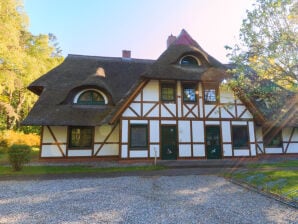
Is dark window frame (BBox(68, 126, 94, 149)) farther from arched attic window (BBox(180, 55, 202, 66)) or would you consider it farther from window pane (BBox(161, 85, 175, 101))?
arched attic window (BBox(180, 55, 202, 66))

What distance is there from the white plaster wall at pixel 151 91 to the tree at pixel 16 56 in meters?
10.5

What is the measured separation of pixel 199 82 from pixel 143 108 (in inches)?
174

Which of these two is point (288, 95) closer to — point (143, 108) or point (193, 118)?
point (193, 118)

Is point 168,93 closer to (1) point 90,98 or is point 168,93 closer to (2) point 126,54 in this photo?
(1) point 90,98

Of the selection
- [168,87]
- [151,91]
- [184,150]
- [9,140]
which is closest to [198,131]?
[184,150]

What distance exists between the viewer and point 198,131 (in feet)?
46.8

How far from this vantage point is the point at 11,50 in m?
16.3

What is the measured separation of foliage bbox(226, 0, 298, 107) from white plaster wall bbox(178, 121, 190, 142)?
4.39 meters

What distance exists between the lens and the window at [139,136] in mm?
13680

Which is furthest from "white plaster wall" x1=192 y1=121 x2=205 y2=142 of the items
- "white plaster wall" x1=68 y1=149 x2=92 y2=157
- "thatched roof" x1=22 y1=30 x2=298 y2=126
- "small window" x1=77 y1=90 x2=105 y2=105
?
"white plaster wall" x1=68 y1=149 x2=92 y2=157

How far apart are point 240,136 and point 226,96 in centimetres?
296

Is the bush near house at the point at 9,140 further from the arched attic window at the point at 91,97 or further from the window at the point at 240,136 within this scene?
the window at the point at 240,136

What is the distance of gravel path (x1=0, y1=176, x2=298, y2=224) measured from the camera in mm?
4859

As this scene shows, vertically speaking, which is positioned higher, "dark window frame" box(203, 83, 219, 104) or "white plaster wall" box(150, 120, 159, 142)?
"dark window frame" box(203, 83, 219, 104)
